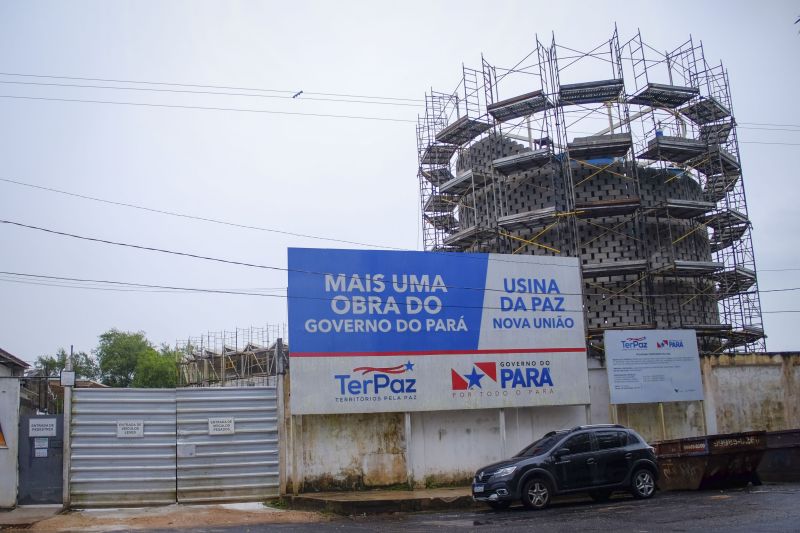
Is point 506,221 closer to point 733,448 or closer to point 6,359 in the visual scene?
point 733,448

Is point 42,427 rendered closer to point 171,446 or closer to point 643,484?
point 171,446

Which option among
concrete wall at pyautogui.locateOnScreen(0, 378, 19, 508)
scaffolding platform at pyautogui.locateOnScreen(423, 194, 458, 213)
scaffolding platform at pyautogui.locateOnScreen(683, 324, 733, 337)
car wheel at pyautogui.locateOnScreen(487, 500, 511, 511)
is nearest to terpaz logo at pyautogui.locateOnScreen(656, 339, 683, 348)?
scaffolding platform at pyautogui.locateOnScreen(683, 324, 733, 337)

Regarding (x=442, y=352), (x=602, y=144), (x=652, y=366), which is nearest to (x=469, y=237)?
(x=602, y=144)

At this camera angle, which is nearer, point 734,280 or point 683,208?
point 683,208

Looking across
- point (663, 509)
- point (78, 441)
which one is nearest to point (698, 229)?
point (663, 509)

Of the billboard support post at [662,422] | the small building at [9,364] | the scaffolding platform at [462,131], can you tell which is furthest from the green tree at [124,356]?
the billboard support post at [662,422]

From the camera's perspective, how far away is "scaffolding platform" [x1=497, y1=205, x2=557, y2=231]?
3231 cm

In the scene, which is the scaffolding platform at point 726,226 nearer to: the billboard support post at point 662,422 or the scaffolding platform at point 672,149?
the scaffolding platform at point 672,149

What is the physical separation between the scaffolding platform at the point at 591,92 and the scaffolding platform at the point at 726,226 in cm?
750

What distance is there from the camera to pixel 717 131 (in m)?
37.5

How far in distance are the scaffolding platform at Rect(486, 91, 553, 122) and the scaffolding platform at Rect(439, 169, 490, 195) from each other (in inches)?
107

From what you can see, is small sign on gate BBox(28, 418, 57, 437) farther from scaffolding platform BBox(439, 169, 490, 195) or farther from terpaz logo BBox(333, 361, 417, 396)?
scaffolding platform BBox(439, 169, 490, 195)

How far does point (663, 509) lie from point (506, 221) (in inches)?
730

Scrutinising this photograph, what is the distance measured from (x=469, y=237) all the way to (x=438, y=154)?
21.7ft
